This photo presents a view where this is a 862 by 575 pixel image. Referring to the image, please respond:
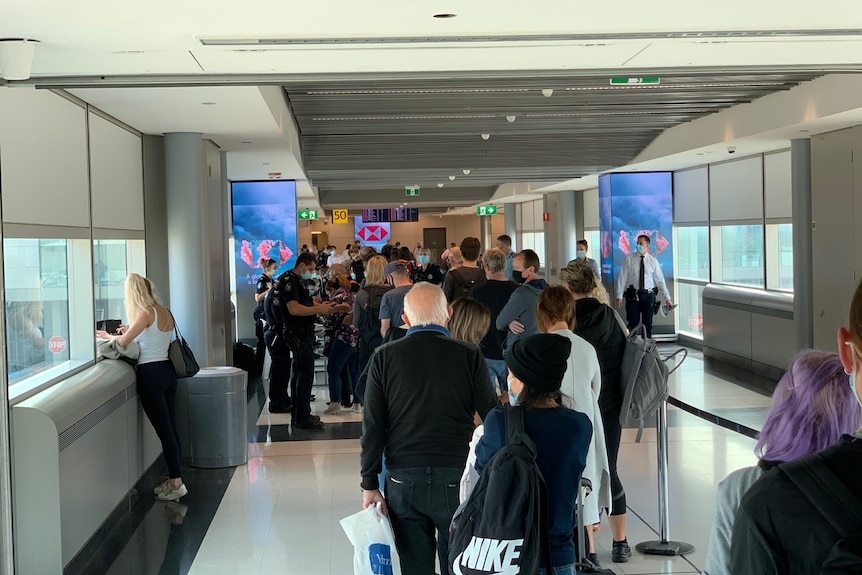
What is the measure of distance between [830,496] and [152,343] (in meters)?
6.33

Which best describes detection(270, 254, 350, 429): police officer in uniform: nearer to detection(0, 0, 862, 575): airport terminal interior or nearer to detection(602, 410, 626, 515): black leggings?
detection(0, 0, 862, 575): airport terminal interior

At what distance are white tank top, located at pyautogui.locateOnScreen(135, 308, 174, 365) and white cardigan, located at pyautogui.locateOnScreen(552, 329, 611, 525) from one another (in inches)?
144

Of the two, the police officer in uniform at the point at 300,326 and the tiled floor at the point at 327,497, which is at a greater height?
the police officer in uniform at the point at 300,326

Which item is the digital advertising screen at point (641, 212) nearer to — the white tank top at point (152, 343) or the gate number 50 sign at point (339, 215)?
the white tank top at point (152, 343)

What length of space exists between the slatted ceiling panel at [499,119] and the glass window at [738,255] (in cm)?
205

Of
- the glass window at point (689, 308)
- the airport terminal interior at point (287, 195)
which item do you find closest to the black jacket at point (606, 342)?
the airport terminal interior at point (287, 195)

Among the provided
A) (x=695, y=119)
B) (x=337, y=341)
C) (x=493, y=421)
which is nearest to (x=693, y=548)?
(x=493, y=421)

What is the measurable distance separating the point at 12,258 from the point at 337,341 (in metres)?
5.21

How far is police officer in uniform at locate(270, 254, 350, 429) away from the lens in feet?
31.9

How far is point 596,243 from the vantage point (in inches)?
995

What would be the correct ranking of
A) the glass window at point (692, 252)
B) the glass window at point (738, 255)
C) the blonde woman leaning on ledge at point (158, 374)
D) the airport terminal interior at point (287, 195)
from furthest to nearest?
the glass window at point (692, 252), the glass window at point (738, 255), the blonde woman leaning on ledge at point (158, 374), the airport terminal interior at point (287, 195)

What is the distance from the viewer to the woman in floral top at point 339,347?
10383mm

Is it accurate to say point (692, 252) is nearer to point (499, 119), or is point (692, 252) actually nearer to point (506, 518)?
point (499, 119)

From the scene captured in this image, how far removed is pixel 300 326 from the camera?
9859mm
